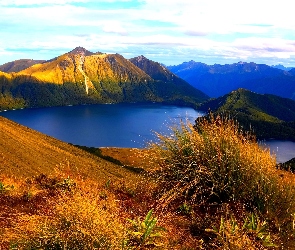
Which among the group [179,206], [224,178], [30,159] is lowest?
[30,159]

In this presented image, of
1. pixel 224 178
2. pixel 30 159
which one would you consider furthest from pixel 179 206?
pixel 30 159

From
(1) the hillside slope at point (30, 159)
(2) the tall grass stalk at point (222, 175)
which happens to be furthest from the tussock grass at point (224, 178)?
(1) the hillside slope at point (30, 159)

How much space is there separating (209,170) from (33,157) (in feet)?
159

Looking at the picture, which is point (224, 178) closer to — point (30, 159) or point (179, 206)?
point (179, 206)

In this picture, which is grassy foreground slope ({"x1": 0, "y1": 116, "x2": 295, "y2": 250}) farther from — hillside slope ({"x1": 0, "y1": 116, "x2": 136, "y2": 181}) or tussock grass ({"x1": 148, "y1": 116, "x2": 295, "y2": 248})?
hillside slope ({"x1": 0, "y1": 116, "x2": 136, "y2": 181})

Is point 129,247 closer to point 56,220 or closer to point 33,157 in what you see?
point 56,220

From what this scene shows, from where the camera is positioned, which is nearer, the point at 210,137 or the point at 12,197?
the point at 210,137

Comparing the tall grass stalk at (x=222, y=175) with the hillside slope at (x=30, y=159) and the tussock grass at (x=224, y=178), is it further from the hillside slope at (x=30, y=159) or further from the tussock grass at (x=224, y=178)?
the hillside slope at (x=30, y=159)

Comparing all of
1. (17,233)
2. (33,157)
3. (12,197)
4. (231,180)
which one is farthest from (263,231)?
(33,157)

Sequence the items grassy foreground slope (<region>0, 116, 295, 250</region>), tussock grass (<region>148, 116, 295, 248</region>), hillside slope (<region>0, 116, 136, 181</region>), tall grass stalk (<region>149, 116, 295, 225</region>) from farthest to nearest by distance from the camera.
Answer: hillside slope (<region>0, 116, 136, 181</region>) → tall grass stalk (<region>149, 116, 295, 225</region>) → tussock grass (<region>148, 116, 295, 248</region>) → grassy foreground slope (<region>0, 116, 295, 250</region>)

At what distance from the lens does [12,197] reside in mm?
9539

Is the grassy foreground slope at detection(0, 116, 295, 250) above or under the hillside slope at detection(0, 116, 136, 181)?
above

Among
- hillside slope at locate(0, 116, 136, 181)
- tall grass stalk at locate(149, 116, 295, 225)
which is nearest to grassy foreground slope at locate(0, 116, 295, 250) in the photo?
tall grass stalk at locate(149, 116, 295, 225)

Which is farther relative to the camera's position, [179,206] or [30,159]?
[30,159]
